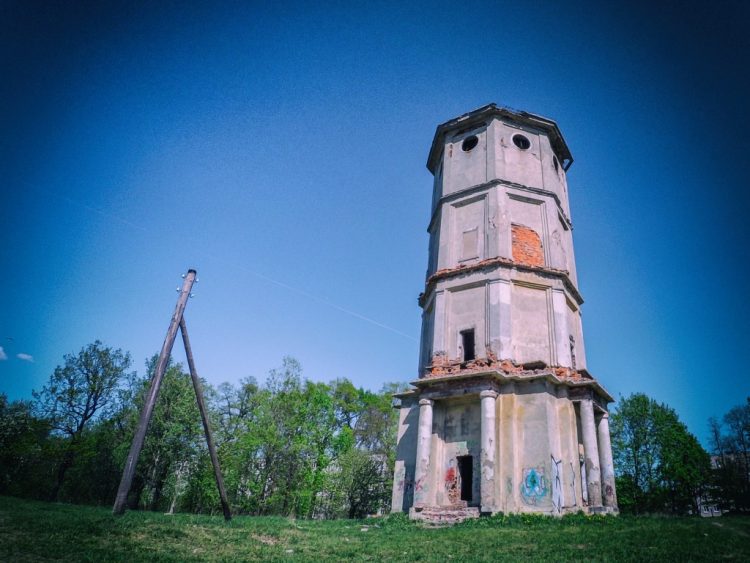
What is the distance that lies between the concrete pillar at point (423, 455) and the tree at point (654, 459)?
78.2ft

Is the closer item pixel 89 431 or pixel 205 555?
pixel 205 555

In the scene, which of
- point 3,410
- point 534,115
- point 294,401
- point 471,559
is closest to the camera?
point 471,559

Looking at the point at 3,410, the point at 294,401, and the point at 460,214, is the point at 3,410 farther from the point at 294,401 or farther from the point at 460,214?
the point at 460,214

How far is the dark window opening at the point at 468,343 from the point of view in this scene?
21.0 m

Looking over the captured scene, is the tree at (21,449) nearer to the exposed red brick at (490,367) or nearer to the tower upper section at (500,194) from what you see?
the exposed red brick at (490,367)

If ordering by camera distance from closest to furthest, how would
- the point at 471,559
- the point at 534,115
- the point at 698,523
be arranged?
the point at 471,559
the point at 698,523
the point at 534,115

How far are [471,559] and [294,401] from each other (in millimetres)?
26528

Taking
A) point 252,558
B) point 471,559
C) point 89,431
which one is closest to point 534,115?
point 471,559

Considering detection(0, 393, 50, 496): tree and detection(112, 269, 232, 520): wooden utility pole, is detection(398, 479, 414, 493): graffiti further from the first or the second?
detection(0, 393, 50, 496): tree

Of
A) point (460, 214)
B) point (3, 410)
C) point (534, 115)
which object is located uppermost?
point (534, 115)

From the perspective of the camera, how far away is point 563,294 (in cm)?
2112

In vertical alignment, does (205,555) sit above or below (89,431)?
below

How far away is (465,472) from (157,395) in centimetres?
1240

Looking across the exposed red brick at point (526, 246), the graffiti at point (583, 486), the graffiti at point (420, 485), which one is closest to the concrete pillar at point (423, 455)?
the graffiti at point (420, 485)
